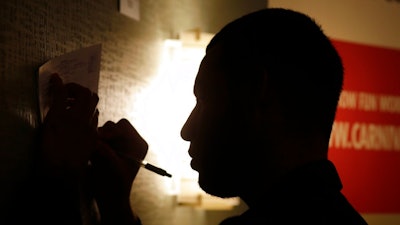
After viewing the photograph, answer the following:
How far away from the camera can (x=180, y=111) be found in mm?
1244

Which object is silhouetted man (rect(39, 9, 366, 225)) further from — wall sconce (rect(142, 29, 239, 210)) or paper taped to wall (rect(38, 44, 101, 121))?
wall sconce (rect(142, 29, 239, 210))

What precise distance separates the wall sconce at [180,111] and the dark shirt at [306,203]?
435mm

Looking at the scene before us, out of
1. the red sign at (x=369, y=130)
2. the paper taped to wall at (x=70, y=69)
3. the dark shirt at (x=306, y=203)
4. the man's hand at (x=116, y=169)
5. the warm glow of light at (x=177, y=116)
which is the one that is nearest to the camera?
the dark shirt at (x=306, y=203)

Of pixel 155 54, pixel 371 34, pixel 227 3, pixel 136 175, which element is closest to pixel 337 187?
pixel 136 175

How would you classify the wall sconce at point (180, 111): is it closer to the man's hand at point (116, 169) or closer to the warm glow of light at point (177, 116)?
the warm glow of light at point (177, 116)

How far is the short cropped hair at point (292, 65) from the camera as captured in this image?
2.74 ft

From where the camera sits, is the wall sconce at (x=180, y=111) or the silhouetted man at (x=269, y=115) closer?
the silhouetted man at (x=269, y=115)

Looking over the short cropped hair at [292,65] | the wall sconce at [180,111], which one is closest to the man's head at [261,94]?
the short cropped hair at [292,65]

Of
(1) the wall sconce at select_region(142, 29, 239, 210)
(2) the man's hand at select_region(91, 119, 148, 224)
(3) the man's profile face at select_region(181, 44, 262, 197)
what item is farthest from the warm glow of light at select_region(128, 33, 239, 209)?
(3) the man's profile face at select_region(181, 44, 262, 197)

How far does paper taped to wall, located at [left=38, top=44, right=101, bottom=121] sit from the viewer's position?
32.7 inches

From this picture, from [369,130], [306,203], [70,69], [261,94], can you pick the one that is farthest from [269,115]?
[369,130]

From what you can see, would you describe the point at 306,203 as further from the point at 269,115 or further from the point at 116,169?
the point at 116,169

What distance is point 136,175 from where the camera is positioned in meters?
1.14

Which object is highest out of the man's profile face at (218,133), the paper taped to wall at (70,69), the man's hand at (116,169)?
the paper taped to wall at (70,69)
